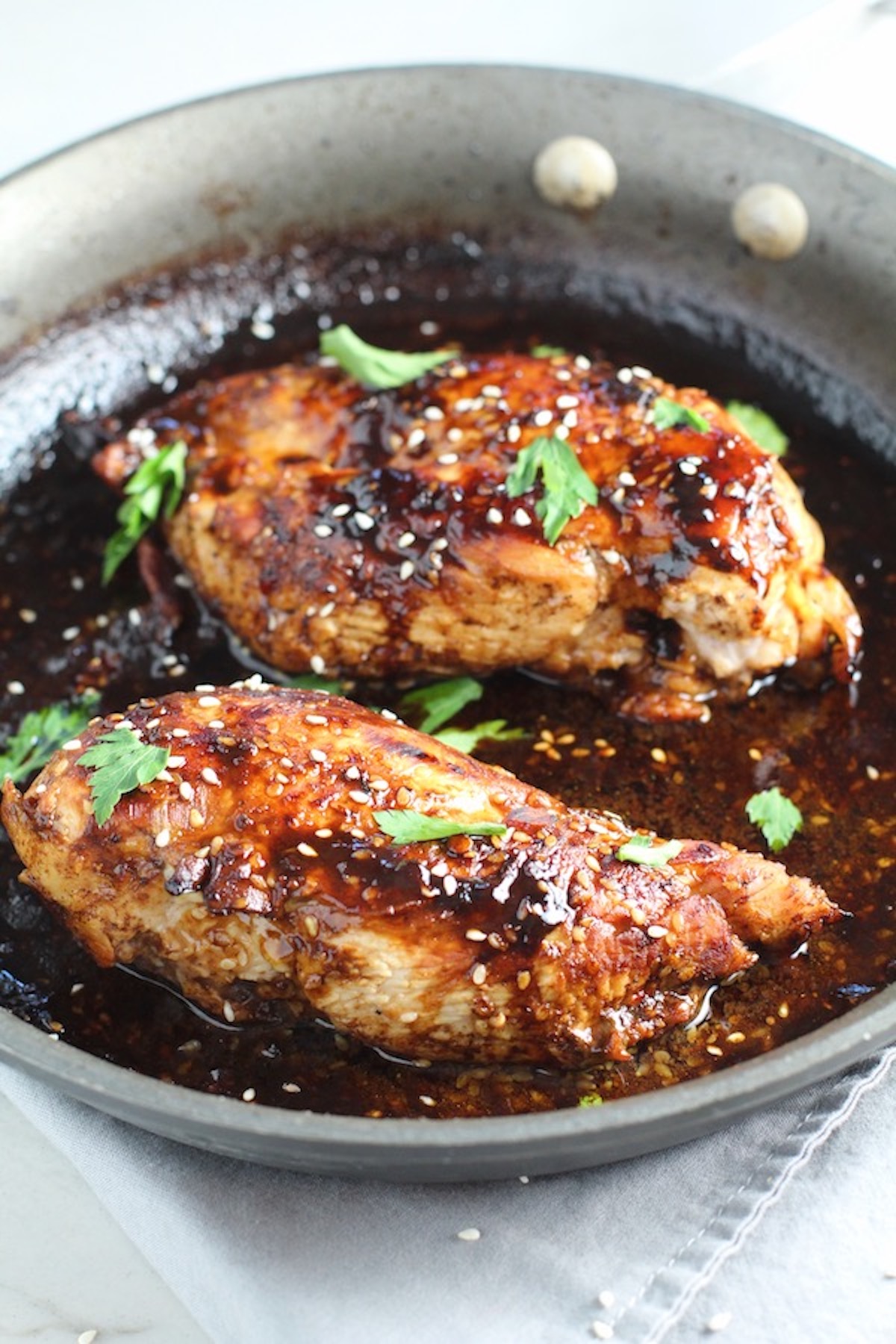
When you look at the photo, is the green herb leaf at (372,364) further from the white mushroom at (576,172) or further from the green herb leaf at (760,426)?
the white mushroom at (576,172)

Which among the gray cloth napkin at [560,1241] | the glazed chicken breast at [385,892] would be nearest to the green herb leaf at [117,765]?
the glazed chicken breast at [385,892]

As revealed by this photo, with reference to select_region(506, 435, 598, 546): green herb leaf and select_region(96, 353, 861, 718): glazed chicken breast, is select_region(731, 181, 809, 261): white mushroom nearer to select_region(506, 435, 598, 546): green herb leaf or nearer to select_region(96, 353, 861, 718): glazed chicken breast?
select_region(96, 353, 861, 718): glazed chicken breast

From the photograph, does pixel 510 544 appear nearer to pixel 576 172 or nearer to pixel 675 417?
pixel 675 417

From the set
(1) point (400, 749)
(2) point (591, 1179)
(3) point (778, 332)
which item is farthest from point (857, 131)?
(2) point (591, 1179)

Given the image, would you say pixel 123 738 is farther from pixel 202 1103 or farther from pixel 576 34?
pixel 576 34

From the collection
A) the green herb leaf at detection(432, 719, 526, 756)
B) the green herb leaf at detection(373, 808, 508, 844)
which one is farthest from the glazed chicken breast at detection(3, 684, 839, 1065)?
the green herb leaf at detection(432, 719, 526, 756)
